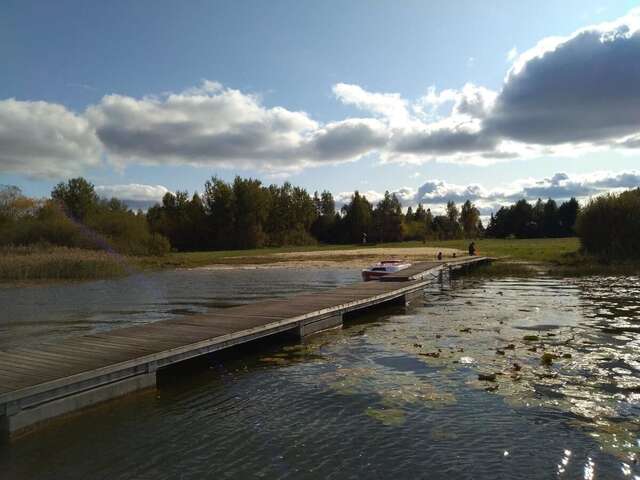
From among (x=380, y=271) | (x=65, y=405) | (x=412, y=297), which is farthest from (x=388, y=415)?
(x=380, y=271)

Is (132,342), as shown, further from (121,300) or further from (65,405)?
(121,300)

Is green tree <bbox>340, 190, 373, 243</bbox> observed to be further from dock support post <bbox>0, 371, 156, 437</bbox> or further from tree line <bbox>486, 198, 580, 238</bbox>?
dock support post <bbox>0, 371, 156, 437</bbox>

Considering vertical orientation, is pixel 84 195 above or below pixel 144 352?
above

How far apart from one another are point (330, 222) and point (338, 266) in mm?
74118

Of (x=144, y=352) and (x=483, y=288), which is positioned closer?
(x=144, y=352)

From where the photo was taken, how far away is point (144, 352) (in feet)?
32.0

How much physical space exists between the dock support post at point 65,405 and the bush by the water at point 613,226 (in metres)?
38.2

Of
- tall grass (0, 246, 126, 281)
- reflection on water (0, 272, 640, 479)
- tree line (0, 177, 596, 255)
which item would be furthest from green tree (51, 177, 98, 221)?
reflection on water (0, 272, 640, 479)

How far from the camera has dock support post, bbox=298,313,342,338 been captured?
46.7 ft

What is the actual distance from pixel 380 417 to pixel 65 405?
194 inches

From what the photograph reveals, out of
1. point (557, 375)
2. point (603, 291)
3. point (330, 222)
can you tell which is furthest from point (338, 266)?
point (330, 222)

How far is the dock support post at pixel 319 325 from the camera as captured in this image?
1423 cm

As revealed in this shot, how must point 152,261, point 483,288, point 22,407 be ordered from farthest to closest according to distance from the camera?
point 152,261 → point 483,288 → point 22,407

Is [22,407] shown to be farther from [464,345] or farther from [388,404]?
[464,345]
